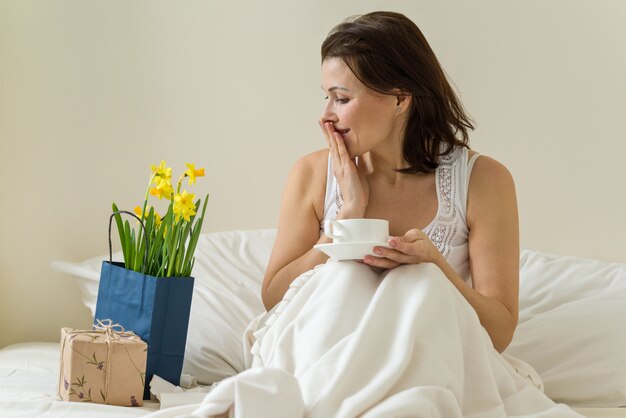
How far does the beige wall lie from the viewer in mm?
2553

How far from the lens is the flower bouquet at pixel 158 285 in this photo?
68.0 inches

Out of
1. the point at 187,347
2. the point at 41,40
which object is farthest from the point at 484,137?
the point at 41,40

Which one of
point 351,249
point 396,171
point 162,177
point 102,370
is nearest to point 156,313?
point 102,370

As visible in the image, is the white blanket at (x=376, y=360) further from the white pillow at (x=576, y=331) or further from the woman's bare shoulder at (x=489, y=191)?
the woman's bare shoulder at (x=489, y=191)

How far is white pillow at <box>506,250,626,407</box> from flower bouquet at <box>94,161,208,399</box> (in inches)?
28.7

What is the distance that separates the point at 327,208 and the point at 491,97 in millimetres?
817

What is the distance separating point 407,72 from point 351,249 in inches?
21.7

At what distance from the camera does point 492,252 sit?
1.87 metres

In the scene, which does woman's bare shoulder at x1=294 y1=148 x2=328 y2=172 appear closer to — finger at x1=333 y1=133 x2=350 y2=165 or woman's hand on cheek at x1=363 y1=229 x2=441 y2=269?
finger at x1=333 y1=133 x2=350 y2=165

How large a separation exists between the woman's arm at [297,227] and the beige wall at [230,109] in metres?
0.55

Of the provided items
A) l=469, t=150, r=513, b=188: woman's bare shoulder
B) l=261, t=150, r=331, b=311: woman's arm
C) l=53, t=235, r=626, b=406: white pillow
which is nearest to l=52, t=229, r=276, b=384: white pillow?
l=53, t=235, r=626, b=406: white pillow

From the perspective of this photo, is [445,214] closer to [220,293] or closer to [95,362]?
[220,293]

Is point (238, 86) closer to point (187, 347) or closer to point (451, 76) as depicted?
point (451, 76)

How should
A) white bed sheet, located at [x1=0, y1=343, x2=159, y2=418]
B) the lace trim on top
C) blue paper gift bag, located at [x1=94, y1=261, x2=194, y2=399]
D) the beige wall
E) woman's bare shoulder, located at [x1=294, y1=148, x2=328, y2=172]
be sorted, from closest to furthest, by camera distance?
1. white bed sheet, located at [x1=0, y1=343, x2=159, y2=418]
2. blue paper gift bag, located at [x1=94, y1=261, x2=194, y2=399]
3. the lace trim on top
4. woman's bare shoulder, located at [x1=294, y1=148, x2=328, y2=172]
5. the beige wall
